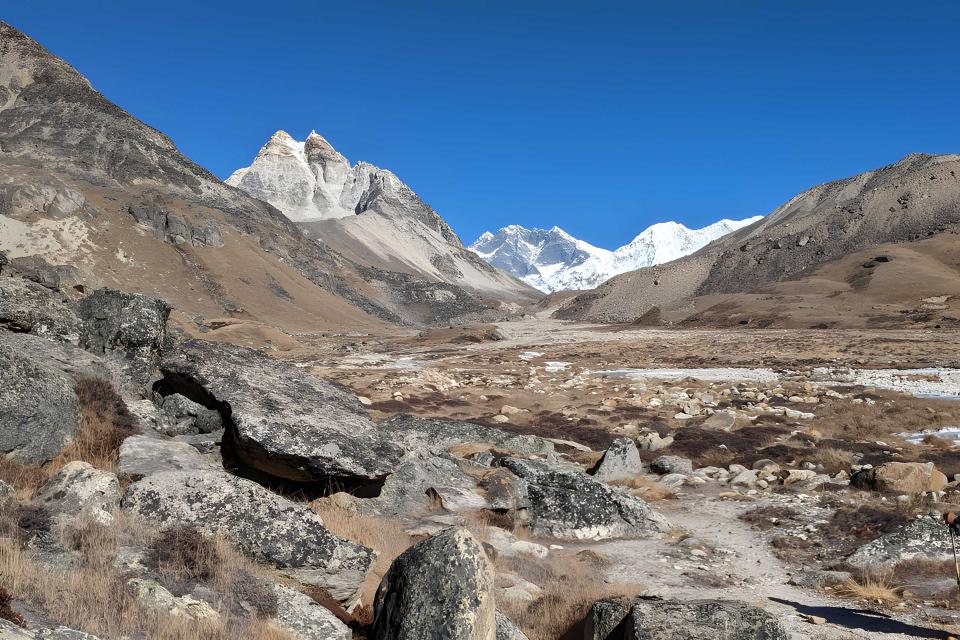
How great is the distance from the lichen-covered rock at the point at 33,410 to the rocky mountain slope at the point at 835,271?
92.6m

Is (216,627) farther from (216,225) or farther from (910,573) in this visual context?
(216,225)

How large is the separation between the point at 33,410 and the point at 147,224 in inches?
4584

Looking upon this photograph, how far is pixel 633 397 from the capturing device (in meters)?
33.7

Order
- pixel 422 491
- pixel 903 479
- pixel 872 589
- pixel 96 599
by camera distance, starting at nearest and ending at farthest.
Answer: pixel 96 599 → pixel 872 589 → pixel 422 491 → pixel 903 479

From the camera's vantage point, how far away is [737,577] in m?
10.4

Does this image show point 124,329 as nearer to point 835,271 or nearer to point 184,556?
point 184,556

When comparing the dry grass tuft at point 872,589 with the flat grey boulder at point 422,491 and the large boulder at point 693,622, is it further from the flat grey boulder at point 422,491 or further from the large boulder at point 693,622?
the flat grey boulder at point 422,491

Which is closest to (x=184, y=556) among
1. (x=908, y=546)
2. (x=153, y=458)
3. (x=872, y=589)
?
(x=153, y=458)

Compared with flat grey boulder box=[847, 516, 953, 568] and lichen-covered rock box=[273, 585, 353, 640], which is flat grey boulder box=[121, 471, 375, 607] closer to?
lichen-covered rock box=[273, 585, 353, 640]

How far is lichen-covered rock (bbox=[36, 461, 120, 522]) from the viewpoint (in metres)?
6.68

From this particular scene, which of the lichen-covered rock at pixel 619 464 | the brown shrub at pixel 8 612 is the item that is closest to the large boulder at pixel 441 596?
the brown shrub at pixel 8 612

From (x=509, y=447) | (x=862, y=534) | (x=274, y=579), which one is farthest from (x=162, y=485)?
(x=509, y=447)

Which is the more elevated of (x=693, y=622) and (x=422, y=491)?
(x=422, y=491)

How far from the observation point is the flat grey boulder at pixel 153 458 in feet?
27.7
